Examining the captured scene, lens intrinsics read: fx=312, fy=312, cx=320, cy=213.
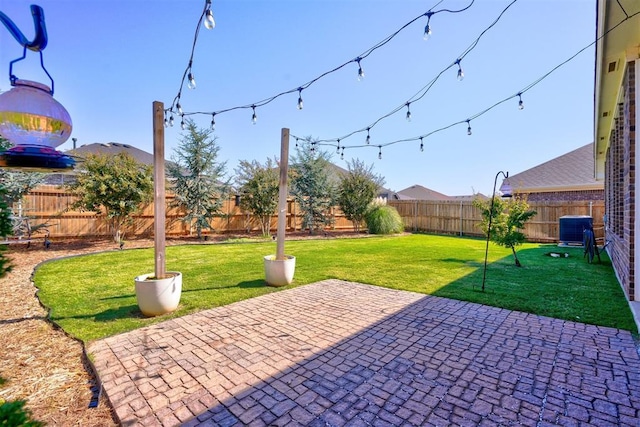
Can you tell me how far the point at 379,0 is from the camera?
4.62m

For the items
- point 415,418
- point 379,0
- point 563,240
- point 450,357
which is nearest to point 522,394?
point 450,357

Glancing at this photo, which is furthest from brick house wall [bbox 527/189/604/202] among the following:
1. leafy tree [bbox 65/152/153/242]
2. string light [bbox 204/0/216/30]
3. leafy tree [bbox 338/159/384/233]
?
leafy tree [bbox 65/152/153/242]

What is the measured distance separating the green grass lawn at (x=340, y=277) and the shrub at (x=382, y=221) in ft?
14.8

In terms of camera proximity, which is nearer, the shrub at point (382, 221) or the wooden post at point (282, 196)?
the wooden post at point (282, 196)

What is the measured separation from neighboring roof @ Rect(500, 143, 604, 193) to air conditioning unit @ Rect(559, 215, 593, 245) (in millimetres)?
2927

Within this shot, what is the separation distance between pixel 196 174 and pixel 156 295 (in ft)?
27.2

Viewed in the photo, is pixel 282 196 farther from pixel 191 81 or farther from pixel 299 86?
pixel 191 81

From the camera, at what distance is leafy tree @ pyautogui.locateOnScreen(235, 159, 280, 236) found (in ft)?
38.6

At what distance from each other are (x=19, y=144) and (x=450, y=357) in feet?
11.2

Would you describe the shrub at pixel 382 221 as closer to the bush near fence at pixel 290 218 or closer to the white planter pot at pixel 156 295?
the bush near fence at pixel 290 218

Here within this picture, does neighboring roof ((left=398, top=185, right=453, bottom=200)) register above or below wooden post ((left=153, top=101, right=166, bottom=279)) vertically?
above

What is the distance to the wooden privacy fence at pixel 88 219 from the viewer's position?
9375 mm

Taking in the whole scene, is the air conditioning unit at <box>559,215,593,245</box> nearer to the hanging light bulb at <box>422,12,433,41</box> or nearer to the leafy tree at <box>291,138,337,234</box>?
the leafy tree at <box>291,138,337,234</box>

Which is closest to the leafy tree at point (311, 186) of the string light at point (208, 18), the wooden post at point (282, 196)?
the wooden post at point (282, 196)
